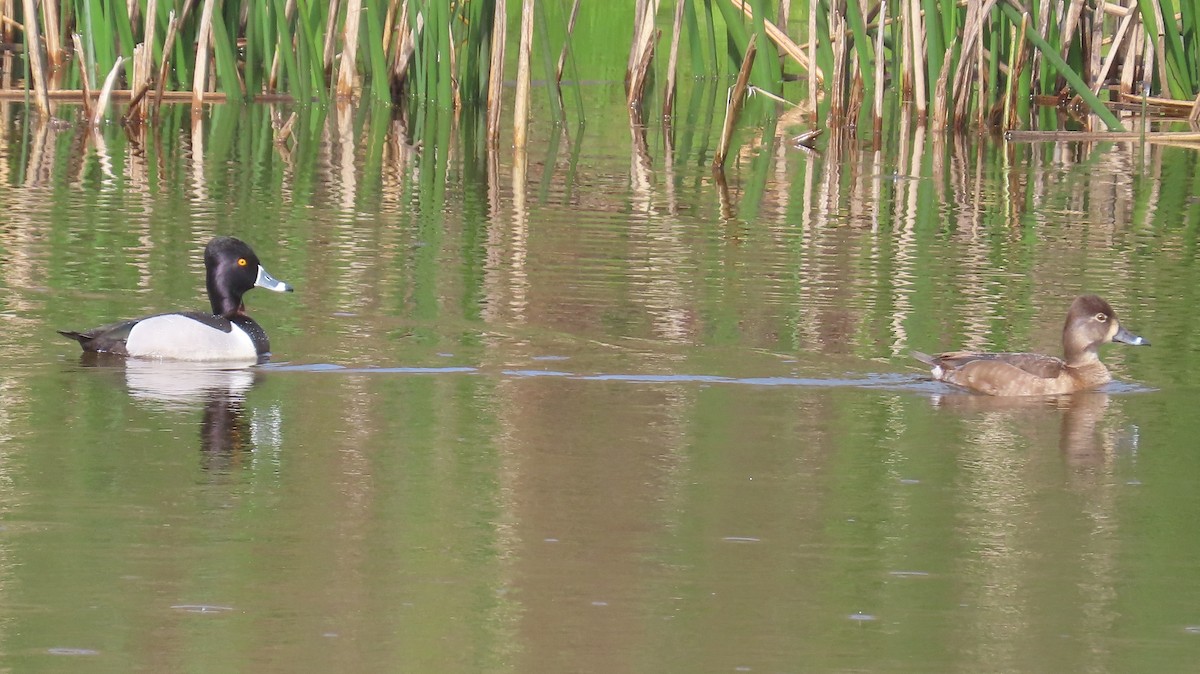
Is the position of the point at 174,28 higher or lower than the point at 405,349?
higher

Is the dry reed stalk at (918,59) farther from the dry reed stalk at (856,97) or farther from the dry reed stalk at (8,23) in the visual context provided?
the dry reed stalk at (8,23)

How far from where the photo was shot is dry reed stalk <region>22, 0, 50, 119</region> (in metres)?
16.5

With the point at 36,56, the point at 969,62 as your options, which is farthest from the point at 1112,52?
the point at 36,56

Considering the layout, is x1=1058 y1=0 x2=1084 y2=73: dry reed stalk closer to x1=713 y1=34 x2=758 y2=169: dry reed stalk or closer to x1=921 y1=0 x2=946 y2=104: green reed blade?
x1=921 y1=0 x2=946 y2=104: green reed blade

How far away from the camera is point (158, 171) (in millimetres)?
15289

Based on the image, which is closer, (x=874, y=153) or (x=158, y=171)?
(x=158, y=171)

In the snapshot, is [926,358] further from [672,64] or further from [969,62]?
[672,64]

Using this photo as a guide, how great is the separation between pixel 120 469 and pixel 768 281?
4956 millimetres

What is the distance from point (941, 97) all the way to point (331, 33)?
19.7ft

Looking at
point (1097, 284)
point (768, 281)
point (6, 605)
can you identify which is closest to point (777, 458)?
point (6, 605)

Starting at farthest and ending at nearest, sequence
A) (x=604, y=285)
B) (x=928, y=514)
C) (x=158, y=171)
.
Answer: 1. (x=158, y=171)
2. (x=604, y=285)
3. (x=928, y=514)

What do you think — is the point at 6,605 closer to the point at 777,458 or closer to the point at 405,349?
the point at 777,458

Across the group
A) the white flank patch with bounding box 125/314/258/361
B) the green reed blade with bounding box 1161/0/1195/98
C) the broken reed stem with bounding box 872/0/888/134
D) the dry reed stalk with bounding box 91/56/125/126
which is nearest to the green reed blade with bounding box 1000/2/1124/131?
the broken reed stem with bounding box 872/0/888/134

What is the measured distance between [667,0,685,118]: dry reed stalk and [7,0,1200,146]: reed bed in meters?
0.03
